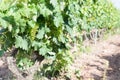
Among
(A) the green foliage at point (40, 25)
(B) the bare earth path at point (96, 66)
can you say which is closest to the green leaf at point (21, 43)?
(A) the green foliage at point (40, 25)

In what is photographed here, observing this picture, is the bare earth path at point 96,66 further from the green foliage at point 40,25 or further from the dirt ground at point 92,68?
the green foliage at point 40,25

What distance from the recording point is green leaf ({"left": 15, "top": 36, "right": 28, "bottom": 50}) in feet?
14.3

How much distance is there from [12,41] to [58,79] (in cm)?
147

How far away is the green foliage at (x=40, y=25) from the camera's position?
13.5 feet

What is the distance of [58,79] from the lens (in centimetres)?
559

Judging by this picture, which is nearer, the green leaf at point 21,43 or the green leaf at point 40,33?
the green leaf at point 21,43

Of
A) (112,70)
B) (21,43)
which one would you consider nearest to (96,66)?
(112,70)

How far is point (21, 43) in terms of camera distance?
4.40 meters

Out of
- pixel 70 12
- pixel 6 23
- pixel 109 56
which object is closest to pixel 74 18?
pixel 70 12

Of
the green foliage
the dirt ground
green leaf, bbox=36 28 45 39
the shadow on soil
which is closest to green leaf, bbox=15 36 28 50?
the green foliage

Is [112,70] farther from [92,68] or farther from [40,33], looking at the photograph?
[40,33]

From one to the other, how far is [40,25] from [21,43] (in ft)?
1.45

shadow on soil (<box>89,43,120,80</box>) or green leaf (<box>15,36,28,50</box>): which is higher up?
shadow on soil (<box>89,43,120,80</box>)

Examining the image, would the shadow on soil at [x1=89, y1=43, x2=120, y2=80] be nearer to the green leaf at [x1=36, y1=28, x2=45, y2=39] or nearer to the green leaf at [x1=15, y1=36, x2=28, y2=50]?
the green leaf at [x1=36, y1=28, x2=45, y2=39]
